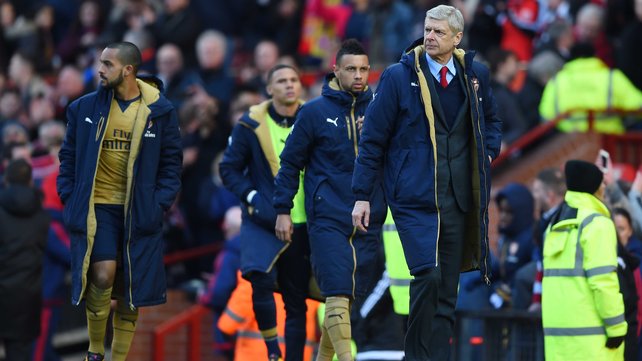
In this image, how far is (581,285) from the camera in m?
11.6

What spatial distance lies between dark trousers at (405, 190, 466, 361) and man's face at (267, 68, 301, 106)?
2.61 meters

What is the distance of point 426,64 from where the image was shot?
33.6 feet

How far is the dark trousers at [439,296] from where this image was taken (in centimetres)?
1002

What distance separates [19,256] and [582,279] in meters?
6.08

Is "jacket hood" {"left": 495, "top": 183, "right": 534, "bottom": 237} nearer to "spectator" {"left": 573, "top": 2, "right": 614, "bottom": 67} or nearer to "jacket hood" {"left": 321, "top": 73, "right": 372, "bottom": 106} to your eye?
"jacket hood" {"left": 321, "top": 73, "right": 372, "bottom": 106}

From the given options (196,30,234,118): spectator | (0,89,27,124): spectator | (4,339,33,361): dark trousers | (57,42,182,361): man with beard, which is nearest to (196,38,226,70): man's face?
(196,30,234,118): spectator

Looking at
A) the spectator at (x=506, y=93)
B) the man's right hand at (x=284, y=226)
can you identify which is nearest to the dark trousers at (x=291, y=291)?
the man's right hand at (x=284, y=226)

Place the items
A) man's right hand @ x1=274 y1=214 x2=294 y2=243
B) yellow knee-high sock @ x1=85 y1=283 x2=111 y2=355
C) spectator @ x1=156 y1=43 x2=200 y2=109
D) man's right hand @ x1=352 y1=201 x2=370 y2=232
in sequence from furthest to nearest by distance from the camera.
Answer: spectator @ x1=156 y1=43 x2=200 y2=109 < man's right hand @ x1=274 y1=214 x2=294 y2=243 < yellow knee-high sock @ x1=85 y1=283 x2=111 y2=355 < man's right hand @ x1=352 y1=201 x2=370 y2=232

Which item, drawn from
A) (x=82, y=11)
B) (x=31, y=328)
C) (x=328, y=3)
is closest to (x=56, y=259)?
(x=31, y=328)

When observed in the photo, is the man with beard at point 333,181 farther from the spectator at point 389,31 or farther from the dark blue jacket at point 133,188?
the spectator at point 389,31

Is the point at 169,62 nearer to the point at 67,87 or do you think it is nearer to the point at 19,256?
the point at 67,87

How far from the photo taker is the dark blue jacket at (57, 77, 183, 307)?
1117cm

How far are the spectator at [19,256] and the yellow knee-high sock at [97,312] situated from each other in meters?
4.10

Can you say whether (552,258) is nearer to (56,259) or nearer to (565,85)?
(565,85)
